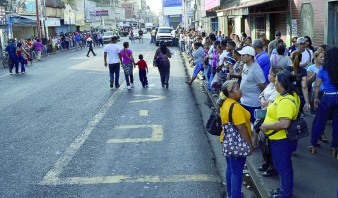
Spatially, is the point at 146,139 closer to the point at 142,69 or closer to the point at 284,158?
the point at 284,158

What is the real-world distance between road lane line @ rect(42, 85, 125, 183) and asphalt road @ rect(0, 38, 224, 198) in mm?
16

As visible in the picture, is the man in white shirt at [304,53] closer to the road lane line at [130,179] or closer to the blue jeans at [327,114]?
the blue jeans at [327,114]

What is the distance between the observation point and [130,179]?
5738 millimetres

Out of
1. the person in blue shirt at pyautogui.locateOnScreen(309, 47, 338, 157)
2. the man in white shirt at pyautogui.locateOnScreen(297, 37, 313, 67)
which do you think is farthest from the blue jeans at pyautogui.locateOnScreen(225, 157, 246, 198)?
the man in white shirt at pyautogui.locateOnScreen(297, 37, 313, 67)

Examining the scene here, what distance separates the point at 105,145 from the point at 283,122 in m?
4.01

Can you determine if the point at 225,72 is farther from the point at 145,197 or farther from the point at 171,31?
the point at 171,31

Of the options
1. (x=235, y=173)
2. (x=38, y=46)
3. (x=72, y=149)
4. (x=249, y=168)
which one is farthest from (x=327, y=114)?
(x=38, y=46)

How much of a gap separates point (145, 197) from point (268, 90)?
225 centimetres

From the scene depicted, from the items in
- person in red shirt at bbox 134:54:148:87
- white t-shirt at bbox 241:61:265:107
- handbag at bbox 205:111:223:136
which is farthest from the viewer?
person in red shirt at bbox 134:54:148:87

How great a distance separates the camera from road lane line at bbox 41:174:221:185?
18.6 feet

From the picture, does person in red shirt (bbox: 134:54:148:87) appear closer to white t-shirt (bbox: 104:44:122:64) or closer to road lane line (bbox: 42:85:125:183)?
white t-shirt (bbox: 104:44:122:64)

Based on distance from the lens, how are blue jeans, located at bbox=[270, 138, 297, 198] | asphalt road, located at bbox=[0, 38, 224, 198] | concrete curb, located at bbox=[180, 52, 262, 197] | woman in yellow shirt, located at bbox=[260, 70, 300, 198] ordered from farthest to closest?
asphalt road, located at bbox=[0, 38, 224, 198] → concrete curb, located at bbox=[180, 52, 262, 197] → blue jeans, located at bbox=[270, 138, 297, 198] → woman in yellow shirt, located at bbox=[260, 70, 300, 198]

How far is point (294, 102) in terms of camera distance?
14.0ft

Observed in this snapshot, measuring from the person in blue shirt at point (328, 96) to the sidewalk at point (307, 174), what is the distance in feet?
0.74
